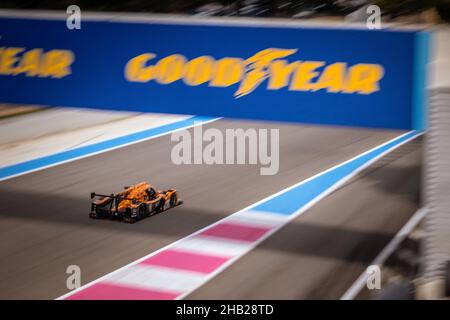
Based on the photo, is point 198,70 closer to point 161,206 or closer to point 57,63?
point 57,63

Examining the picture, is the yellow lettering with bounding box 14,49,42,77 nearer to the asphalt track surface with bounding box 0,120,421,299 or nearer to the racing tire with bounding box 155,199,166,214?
the asphalt track surface with bounding box 0,120,421,299

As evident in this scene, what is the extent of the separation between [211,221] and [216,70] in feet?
10.3

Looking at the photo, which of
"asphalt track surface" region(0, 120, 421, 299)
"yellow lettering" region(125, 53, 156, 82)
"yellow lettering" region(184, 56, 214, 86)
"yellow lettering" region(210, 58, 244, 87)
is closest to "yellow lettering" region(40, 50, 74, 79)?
"yellow lettering" region(125, 53, 156, 82)

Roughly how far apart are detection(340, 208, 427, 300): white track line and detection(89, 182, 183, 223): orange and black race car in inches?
143

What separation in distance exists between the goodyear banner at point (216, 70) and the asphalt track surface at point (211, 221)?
6.47ft

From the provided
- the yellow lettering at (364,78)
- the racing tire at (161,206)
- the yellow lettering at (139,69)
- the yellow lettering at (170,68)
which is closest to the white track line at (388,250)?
the yellow lettering at (364,78)

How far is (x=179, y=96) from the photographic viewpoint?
31.9 ft

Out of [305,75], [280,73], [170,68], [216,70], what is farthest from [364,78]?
[170,68]

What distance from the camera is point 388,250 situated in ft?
34.2

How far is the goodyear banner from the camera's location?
8.62 metres

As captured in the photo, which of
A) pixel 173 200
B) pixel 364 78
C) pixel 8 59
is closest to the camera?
pixel 364 78

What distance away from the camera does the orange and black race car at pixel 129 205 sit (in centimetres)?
Answer: 1140
